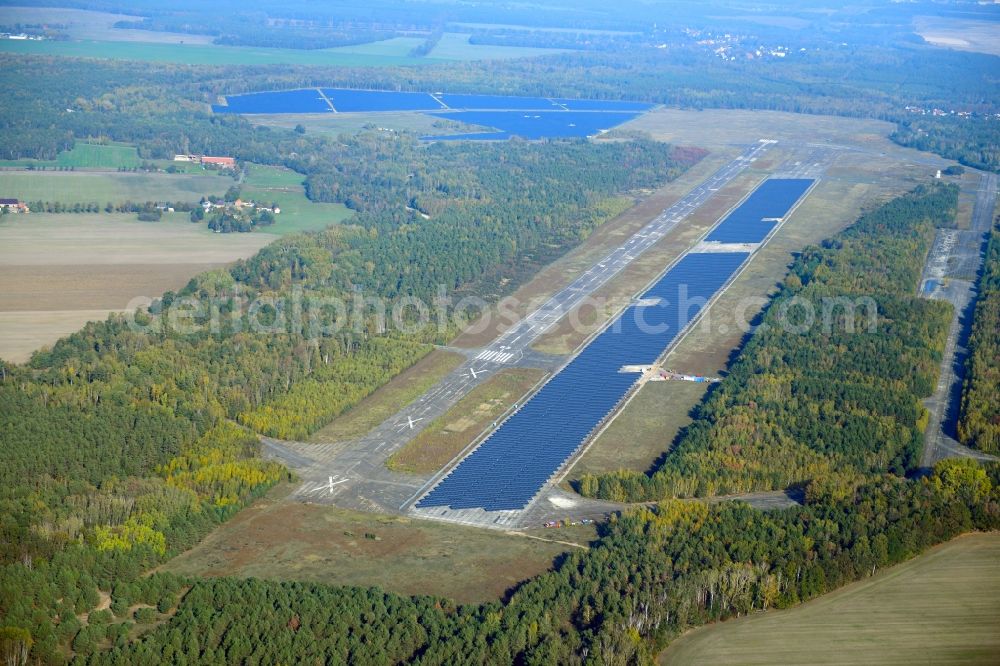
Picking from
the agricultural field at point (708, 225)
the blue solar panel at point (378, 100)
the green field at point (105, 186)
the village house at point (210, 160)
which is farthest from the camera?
the blue solar panel at point (378, 100)

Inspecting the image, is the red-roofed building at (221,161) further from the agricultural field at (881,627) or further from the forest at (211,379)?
the agricultural field at (881,627)

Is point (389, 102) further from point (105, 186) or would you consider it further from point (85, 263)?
point (85, 263)

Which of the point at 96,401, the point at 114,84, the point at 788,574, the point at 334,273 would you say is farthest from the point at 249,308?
the point at 114,84

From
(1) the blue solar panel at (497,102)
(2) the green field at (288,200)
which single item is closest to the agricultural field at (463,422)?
(2) the green field at (288,200)

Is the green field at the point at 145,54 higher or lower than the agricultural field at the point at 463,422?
higher

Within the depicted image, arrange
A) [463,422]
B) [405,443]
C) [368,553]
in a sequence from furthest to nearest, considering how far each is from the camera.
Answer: [463,422], [405,443], [368,553]

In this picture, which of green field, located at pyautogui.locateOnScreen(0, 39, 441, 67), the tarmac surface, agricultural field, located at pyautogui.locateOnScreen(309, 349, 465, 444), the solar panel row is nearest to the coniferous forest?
agricultural field, located at pyautogui.locateOnScreen(309, 349, 465, 444)

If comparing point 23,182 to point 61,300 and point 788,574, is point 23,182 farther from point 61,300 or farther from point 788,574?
point 788,574

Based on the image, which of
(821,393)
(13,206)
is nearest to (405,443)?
(821,393)
